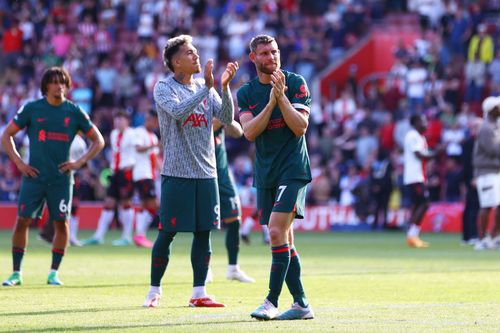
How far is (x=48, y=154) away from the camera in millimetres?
13742

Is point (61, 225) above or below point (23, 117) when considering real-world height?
below

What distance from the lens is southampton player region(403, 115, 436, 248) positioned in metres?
22.2

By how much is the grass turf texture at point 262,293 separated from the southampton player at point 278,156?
0.40m

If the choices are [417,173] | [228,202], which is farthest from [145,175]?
[228,202]

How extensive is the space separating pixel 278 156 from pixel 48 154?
4245 mm

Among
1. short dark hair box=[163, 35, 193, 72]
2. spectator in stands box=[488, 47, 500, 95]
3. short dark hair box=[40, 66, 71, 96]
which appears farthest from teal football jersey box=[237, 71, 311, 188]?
spectator in stands box=[488, 47, 500, 95]

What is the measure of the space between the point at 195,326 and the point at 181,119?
94.9 inches

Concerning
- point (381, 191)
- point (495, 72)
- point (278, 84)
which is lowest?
point (381, 191)

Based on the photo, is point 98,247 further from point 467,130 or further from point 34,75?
point 34,75

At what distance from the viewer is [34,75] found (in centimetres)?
3875

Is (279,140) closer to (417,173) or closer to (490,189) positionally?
(490,189)

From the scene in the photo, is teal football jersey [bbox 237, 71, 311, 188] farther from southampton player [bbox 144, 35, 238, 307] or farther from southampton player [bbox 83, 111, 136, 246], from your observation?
southampton player [bbox 83, 111, 136, 246]

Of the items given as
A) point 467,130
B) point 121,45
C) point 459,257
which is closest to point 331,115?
point 467,130

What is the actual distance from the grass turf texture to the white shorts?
0.95 m
